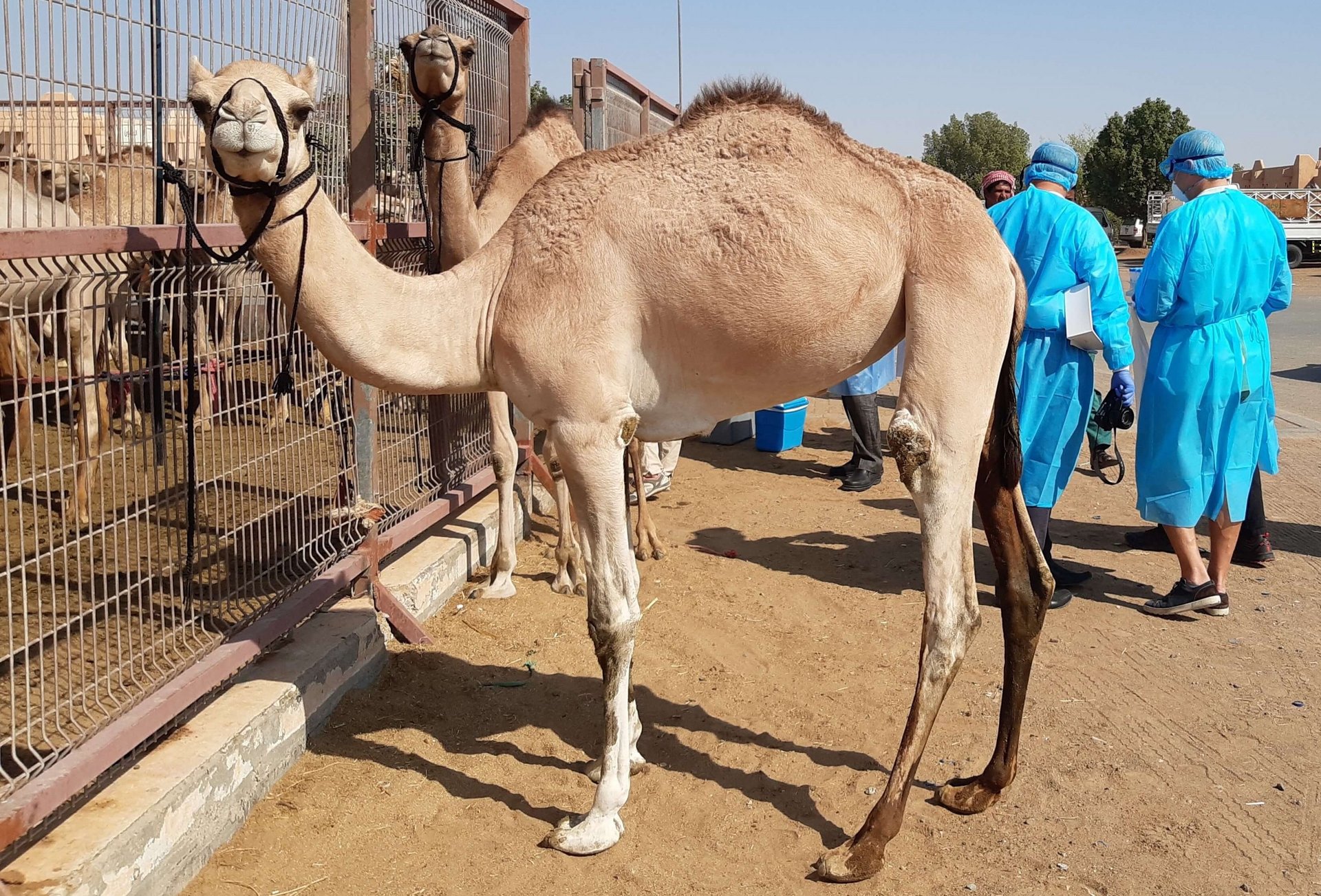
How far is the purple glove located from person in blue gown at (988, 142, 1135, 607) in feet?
0.56

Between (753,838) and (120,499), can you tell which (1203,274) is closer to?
(753,838)

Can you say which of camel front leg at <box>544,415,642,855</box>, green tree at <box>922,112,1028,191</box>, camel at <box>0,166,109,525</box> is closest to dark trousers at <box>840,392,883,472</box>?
camel front leg at <box>544,415,642,855</box>

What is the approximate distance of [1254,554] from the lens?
22.5ft

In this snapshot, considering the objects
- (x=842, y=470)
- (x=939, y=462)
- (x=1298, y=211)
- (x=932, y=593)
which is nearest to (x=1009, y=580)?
(x=932, y=593)

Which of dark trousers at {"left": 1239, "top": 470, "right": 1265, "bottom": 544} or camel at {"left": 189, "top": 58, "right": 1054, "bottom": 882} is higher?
camel at {"left": 189, "top": 58, "right": 1054, "bottom": 882}

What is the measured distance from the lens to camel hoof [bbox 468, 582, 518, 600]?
244 inches

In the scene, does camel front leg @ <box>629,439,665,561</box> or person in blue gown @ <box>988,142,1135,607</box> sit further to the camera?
camel front leg @ <box>629,439,665,561</box>

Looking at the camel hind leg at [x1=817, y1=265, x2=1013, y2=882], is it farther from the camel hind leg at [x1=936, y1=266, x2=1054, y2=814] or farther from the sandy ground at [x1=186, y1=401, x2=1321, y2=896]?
the camel hind leg at [x1=936, y1=266, x2=1054, y2=814]

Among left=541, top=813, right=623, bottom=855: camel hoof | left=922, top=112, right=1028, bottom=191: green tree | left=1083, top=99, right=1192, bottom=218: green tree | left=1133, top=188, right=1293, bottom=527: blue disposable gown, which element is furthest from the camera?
left=922, top=112, right=1028, bottom=191: green tree

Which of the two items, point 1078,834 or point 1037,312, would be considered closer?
point 1078,834

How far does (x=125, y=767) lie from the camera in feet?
11.8

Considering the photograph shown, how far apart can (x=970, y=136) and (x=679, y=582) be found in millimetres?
68810

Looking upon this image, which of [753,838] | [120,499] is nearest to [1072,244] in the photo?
[753,838]

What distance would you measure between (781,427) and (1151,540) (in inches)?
146
